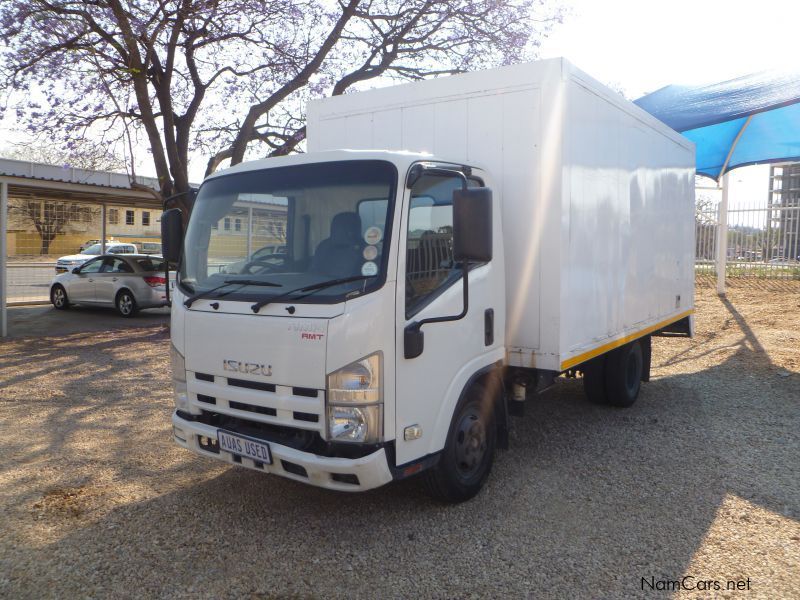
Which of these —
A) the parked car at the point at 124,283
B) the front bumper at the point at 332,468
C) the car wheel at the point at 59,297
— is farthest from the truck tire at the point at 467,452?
the car wheel at the point at 59,297

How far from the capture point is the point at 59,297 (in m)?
15.9

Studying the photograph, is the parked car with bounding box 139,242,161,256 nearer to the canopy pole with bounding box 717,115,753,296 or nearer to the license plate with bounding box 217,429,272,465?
the canopy pole with bounding box 717,115,753,296

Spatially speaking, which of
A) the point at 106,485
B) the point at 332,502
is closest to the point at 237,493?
the point at 332,502

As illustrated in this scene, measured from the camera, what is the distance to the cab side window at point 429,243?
3.71 m

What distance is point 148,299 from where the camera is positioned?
48.0 feet

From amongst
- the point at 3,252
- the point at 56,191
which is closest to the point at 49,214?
the point at 56,191

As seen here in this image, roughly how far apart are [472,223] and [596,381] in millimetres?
4061

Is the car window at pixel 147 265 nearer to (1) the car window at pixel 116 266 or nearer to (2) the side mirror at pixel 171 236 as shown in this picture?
(1) the car window at pixel 116 266

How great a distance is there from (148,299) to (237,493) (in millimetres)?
11166

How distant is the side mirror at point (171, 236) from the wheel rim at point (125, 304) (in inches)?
433

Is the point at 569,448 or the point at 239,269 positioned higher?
the point at 239,269

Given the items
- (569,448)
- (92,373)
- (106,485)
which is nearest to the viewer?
(106,485)

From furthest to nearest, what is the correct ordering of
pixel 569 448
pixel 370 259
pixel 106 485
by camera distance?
pixel 569 448
pixel 106 485
pixel 370 259

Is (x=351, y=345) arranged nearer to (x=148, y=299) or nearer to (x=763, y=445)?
(x=763, y=445)
